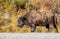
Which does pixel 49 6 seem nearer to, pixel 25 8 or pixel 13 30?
pixel 25 8

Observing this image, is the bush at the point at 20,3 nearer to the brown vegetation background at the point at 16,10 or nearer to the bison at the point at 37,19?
the brown vegetation background at the point at 16,10

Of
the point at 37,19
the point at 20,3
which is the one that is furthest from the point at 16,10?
the point at 37,19

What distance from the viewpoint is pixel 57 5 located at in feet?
6.83

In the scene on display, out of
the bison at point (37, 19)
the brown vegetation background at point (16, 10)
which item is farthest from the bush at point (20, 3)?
the bison at point (37, 19)

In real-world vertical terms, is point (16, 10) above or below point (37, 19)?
above

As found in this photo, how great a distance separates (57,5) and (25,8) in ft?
1.56

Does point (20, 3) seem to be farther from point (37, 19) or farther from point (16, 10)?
point (37, 19)

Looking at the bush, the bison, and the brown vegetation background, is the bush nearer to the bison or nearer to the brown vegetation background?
the brown vegetation background

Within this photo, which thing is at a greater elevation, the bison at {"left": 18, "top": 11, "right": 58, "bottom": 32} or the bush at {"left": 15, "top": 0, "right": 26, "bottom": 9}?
the bush at {"left": 15, "top": 0, "right": 26, "bottom": 9}

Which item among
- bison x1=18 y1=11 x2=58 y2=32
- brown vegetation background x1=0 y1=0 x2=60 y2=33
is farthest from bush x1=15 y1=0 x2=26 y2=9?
bison x1=18 y1=11 x2=58 y2=32

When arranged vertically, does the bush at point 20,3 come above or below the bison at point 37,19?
above

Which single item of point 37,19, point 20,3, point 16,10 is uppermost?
point 20,3

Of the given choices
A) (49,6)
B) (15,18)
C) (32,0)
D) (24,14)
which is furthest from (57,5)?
(15,18)

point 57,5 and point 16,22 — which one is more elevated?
point 57,5
